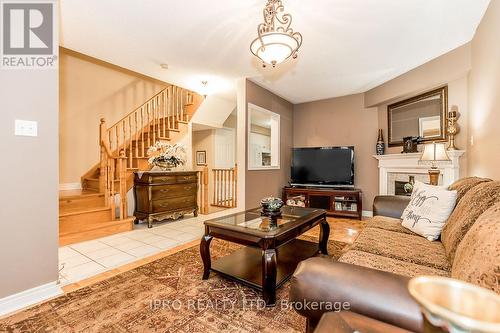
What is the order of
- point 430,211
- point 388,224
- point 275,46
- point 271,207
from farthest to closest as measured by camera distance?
1. point 271,207
2. point 388,224
3. point 275,46
4. point 430,211

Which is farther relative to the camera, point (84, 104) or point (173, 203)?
point (84, 104)

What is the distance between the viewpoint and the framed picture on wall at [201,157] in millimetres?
6912

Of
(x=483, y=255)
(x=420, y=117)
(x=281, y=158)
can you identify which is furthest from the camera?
(x=281, y=158)

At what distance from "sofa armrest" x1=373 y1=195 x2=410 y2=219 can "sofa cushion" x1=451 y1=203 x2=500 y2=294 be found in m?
1.51

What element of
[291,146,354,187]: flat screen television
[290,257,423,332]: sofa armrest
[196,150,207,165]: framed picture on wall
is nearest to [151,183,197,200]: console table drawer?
[291,146,354,187]: flat screen television

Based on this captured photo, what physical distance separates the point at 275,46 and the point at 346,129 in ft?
11.4

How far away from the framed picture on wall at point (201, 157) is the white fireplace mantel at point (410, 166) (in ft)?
14.4

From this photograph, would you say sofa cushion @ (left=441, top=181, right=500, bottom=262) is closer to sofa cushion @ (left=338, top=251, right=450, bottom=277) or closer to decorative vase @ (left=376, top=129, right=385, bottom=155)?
sofa cushion @ (left=338, top=251, right=450, bottom=277)

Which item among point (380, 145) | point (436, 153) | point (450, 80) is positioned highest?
point (450, 80)

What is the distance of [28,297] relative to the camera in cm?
170

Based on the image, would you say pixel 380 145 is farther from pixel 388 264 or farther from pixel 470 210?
pixel 388 264

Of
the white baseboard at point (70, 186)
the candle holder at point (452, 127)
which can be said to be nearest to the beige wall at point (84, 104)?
the white baseboard at point (70, 186)

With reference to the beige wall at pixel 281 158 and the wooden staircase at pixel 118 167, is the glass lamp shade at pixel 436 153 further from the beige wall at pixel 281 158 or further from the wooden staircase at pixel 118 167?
the wooden staircase at pixel 118 167

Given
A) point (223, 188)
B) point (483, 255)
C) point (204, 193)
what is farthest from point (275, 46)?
point (223, 188)
